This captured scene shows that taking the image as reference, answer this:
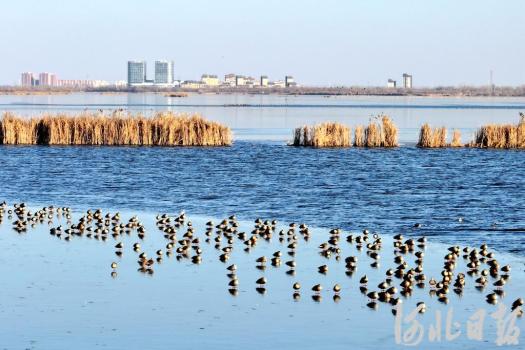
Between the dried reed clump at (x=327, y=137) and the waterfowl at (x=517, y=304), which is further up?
the dried reed clump at (x=327, y=137)

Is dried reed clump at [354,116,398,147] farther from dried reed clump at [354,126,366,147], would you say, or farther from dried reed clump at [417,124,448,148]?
dried reed clump at [417,124,448,148]

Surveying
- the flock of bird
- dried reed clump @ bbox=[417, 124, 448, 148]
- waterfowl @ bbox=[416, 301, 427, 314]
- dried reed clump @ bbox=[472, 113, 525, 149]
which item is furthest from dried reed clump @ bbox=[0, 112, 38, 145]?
waterfowl @ bbox=[416, 301, 427, 314]

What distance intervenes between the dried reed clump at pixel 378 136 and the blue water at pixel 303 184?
120 cm

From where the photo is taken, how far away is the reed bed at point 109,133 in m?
53.6

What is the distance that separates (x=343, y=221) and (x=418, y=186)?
984 centimetres

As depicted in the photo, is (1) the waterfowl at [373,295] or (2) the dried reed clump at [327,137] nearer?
(1) the waterfowl at [373,295]

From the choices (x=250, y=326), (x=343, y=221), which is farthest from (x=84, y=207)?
(x=250, y=326)

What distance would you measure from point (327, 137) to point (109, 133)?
37.0ft

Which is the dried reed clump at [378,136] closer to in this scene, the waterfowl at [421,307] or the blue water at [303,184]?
the blue water at [303,184]

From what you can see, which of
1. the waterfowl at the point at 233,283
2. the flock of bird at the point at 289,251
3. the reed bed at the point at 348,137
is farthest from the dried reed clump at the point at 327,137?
the waterfowl at the point at 233,283

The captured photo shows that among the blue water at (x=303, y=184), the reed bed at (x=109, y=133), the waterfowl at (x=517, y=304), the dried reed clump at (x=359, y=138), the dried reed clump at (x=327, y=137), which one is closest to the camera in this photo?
the waterfowl at (x=517, y=304)

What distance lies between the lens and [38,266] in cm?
1972

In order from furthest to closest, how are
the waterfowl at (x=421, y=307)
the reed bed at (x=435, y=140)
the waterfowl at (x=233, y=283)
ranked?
the reed bed at (x=435, y=140)
the waterfowl at (x=233, y=283)
the waterfowl at (x=421, y=307)

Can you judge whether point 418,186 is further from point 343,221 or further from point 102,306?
point 102,306
